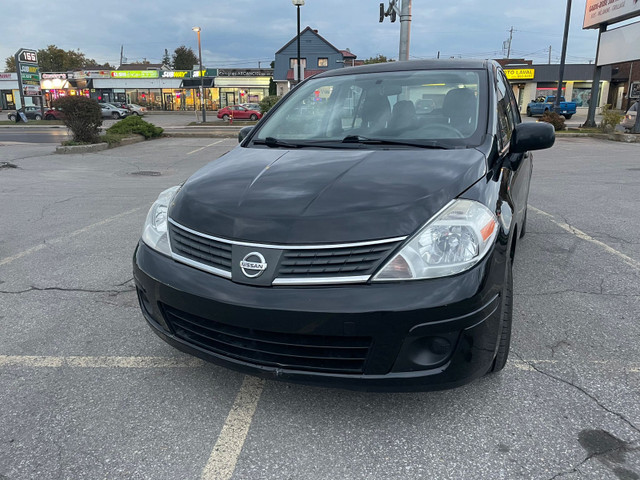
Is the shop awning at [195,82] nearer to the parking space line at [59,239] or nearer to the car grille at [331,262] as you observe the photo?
the parking space line at [59,239]

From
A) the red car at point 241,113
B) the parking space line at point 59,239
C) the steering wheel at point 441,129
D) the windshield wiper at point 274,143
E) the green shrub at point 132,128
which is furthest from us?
the red car at point 241,113

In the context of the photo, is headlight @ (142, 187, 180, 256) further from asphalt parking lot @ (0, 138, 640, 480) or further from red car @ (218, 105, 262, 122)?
red car @ (218, 105, 262, 122)

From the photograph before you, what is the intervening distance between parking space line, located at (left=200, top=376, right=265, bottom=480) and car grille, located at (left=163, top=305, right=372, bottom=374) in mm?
360

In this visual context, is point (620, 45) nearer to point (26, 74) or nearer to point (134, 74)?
point (26, 74)

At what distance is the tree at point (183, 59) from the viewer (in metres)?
94.7

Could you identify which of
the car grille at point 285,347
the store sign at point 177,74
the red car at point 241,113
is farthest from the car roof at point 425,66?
the store sign at point 177,74

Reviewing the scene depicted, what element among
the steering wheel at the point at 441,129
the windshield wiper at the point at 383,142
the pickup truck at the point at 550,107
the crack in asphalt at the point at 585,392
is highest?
the pickup truck at the point at 550,107

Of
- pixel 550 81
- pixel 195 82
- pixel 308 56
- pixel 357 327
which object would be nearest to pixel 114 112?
pixel 195 82

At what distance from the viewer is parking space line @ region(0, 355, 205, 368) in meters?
2.87

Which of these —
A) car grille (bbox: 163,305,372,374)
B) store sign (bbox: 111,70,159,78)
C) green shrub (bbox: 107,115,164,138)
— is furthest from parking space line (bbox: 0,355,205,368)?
store sign (bbox: 111,70,159,78)

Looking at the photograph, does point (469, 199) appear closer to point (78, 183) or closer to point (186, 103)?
point (78, 183)

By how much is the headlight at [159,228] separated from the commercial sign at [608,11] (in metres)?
23.7

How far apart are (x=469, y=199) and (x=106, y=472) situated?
200 centimetres

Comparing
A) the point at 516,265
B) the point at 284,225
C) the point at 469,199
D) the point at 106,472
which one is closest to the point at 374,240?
the point at 284,225
